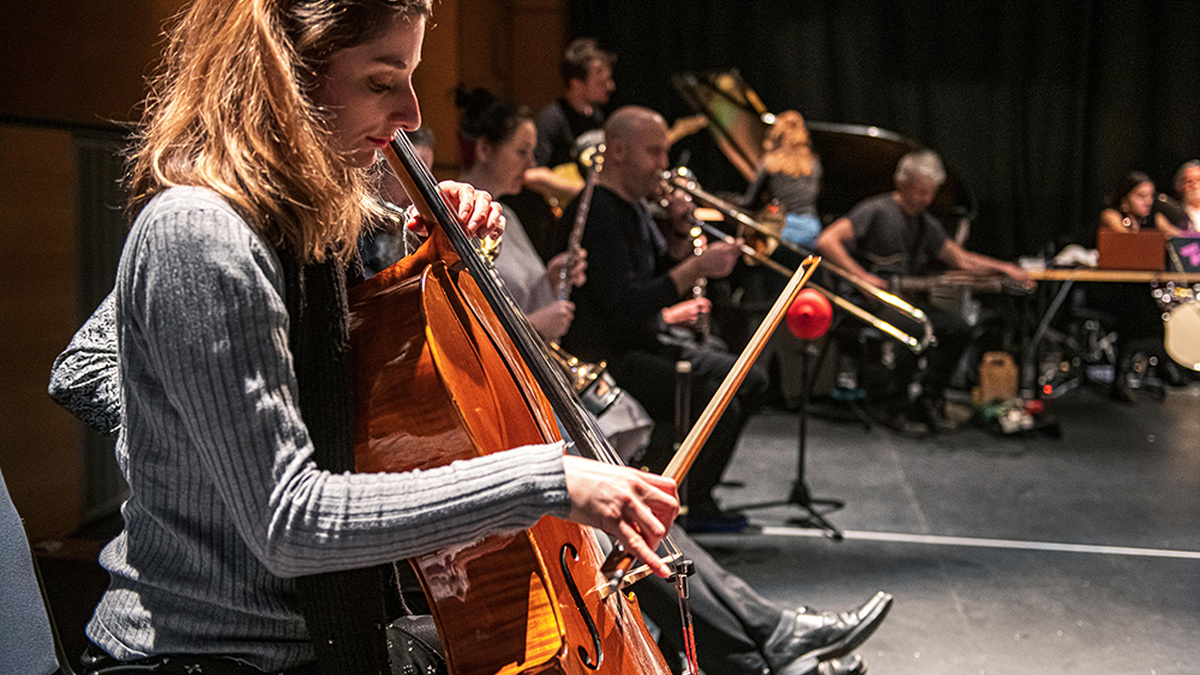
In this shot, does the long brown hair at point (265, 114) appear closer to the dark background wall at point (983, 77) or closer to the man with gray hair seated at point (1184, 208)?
the man with gray hair seated at point (1184, 208)

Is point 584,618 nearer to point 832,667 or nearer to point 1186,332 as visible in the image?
point 832,667

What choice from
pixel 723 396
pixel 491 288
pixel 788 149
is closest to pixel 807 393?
pixel 723 396

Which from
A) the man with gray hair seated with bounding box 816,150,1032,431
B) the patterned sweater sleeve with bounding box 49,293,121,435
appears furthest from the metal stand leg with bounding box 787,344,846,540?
the patterned sweater sleeve with bounding box 49,293,121,435

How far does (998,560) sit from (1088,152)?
6.04m

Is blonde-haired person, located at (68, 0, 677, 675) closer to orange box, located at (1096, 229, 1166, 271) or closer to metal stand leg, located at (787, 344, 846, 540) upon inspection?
metal stand leg, located at (787, 344, 846, 540)

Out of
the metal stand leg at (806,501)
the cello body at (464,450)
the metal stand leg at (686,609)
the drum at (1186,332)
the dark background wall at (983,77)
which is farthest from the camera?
the dark background wall at (983,77)

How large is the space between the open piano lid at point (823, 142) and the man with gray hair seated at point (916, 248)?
115 cm

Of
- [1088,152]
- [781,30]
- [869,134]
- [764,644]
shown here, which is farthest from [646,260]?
[1088,152]

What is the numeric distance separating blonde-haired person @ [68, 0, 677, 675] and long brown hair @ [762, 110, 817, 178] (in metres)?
5.36

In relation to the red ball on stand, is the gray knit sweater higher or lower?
higher

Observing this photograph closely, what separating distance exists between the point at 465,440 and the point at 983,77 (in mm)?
8282

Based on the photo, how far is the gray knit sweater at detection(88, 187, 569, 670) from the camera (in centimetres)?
81

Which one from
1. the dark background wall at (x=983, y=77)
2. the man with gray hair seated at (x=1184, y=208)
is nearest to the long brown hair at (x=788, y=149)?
the dark background wall at (x=983, y=77)

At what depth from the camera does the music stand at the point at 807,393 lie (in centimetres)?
268
